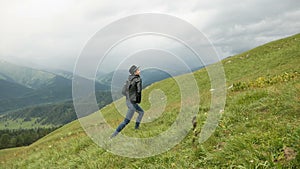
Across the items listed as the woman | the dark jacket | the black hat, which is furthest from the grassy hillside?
the black hat

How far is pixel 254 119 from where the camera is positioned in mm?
9133

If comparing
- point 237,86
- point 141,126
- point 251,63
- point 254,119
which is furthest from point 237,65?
point 254,119

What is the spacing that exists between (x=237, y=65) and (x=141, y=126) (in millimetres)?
29559

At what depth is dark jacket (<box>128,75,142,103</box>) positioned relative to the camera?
1196 cm

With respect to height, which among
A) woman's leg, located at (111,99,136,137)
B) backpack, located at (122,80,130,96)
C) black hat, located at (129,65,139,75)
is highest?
black hat, located at (129,65,139,75)

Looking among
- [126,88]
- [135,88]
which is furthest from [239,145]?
[126,88]

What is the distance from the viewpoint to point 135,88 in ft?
39.8

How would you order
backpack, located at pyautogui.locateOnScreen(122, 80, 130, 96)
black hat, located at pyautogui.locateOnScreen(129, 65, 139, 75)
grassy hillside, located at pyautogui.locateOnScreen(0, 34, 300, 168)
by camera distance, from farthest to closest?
1. backpack, located at pyautogui.locateOnScreen(122, 80, 130, 96)
2. black hat, located at pyautogui.locateOnScreen(129, 65, 139, 75)
3. grassy hillside, located at pyautogui.locateOnScreen(0, 34, 300, 168)

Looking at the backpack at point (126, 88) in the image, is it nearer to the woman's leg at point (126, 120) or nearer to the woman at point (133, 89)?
the woman at point (133, 89)

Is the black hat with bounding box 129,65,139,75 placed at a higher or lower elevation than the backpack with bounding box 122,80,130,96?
higher

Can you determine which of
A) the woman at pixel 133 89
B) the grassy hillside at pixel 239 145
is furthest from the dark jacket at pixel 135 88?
the grassy hillside at pixel 239 145

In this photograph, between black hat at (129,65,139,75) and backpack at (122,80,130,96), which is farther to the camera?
backpack at (122,80,130,96)

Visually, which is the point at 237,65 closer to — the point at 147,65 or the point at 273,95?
the point at 273,95

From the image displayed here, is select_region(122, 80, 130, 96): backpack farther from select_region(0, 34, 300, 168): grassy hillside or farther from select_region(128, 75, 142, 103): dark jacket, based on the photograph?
select_region(0, 34, 300, 168): grassy hillside
